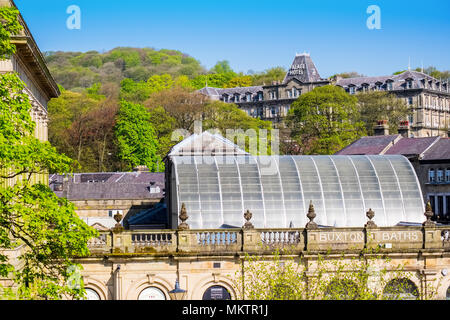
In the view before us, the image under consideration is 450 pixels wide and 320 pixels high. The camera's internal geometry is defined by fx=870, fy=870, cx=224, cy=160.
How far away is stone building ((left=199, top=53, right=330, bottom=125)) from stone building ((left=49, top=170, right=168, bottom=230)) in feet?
299

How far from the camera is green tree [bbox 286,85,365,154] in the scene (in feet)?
386

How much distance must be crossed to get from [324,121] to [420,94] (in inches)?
2073

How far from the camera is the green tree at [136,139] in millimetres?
122550

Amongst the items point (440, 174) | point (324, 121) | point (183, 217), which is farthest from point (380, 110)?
point (183, 217)

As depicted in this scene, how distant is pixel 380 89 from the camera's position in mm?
178375

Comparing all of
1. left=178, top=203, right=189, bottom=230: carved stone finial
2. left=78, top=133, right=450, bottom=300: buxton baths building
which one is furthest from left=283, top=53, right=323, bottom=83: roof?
left=178, top=203, right=189, bottom=230: carved stone finial

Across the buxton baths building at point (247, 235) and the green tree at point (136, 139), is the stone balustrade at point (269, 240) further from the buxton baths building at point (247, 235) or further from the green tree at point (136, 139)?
the green tree at point (136, 139)

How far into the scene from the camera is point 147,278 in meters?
38.1

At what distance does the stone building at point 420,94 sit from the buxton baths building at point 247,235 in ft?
393

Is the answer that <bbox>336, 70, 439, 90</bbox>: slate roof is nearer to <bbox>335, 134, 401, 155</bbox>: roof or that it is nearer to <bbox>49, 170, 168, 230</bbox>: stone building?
<bbox>335, 134, 401, 155</bbox>: roof

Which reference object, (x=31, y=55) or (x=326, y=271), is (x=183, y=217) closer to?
(x=326, y=271)
